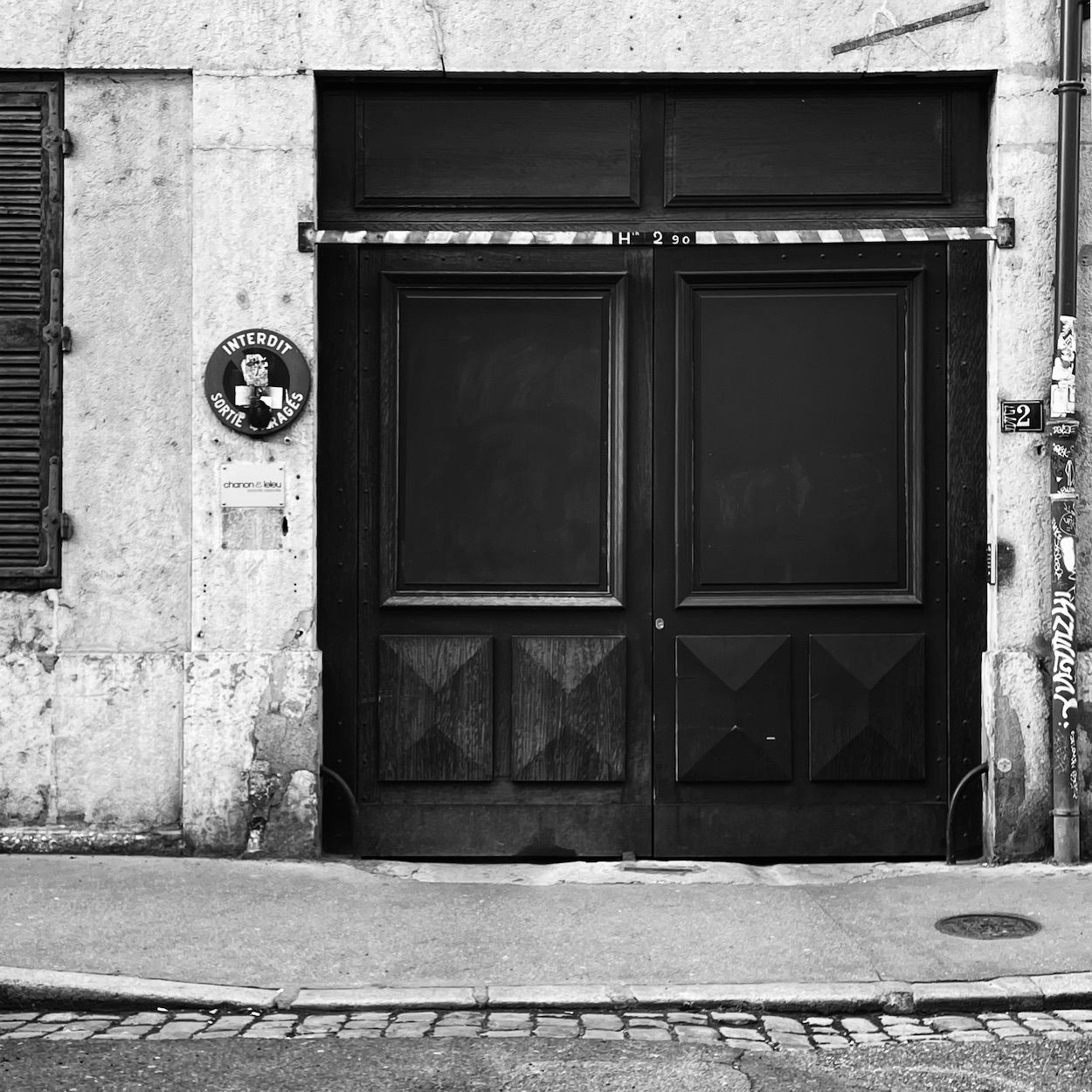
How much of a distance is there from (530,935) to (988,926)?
1.91 m

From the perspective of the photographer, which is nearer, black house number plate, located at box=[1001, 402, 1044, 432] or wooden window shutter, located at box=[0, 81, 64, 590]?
black house number plate, located at box=[1001, 402, 1044, 432]

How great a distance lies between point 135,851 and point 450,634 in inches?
74.2

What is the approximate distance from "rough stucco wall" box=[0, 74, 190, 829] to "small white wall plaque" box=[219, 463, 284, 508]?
25 cm

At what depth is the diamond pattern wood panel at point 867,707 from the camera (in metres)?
7.55

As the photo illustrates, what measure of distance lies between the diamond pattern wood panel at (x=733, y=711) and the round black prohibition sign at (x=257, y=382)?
7.51 ft

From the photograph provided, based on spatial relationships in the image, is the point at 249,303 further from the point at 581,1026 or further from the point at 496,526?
the point at 581,1026

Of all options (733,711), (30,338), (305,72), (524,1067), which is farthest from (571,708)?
(305,72)

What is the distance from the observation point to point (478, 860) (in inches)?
299

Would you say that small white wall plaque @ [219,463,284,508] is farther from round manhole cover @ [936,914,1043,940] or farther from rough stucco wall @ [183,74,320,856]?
round manhole cover @ [936,914,1043,940]

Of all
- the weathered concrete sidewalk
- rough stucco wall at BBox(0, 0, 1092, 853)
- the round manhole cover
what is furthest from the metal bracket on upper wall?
the round manhole cover

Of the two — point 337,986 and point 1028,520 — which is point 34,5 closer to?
point 337,986

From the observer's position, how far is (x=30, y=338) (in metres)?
7.54

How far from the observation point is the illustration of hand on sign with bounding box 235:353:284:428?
743 centimetres

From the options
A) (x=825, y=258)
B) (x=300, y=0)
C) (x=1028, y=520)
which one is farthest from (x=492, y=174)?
(x=1028, y=520)
